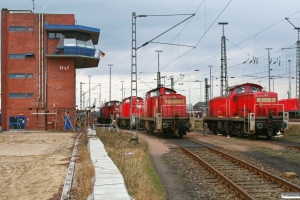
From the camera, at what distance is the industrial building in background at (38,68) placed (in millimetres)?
39969

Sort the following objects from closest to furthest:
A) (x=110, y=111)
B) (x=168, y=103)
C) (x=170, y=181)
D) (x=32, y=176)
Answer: (x=170, y=181)
(x=32, y=176)
(x=168, y=103)
(x=110, y=111)

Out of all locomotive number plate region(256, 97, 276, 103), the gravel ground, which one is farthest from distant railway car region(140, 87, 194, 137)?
the gravel ground

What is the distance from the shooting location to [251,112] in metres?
25.3

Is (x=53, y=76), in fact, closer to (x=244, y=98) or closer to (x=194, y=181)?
(x=244, y=98)

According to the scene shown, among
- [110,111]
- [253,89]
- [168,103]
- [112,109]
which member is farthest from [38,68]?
[253,89]

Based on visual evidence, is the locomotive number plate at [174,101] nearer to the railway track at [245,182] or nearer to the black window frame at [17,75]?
the railway track at [245,182]

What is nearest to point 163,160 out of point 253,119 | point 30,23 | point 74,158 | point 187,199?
point 74,158

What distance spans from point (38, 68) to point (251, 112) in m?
25.4

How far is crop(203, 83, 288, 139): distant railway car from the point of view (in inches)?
961

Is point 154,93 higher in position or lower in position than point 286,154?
higher

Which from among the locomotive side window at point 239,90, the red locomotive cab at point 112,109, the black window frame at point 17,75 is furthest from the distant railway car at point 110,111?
the locomotive side window at point 239,90

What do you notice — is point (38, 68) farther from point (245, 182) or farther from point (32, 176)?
point (245, 182)

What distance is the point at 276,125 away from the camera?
80.7 ft

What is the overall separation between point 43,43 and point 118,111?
732 inches
